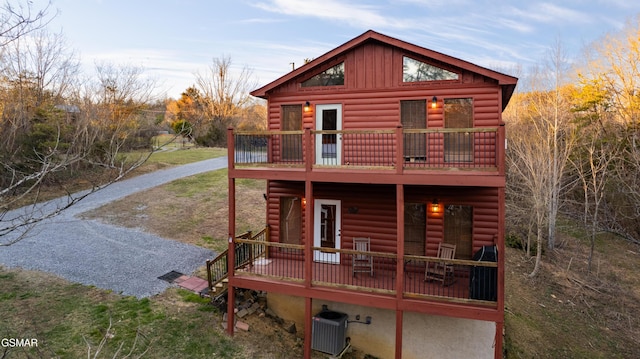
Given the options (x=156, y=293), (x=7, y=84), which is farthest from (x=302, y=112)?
(x=7, y=84)

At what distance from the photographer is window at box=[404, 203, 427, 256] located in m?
9.58

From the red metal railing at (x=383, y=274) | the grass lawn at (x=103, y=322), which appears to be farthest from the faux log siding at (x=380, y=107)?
the grass lawn at (x=103, y=322)

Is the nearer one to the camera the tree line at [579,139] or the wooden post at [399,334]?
the wooden post at [399,334]

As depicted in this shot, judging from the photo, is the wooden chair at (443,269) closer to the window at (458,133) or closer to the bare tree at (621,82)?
the window at (458,133)

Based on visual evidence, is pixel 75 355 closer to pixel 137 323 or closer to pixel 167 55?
pixel 137 323

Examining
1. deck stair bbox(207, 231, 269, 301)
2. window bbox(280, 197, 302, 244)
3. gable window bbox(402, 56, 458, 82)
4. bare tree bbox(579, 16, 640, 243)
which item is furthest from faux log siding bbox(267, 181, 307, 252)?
bare tree bbox(579, 16, 640, 243)

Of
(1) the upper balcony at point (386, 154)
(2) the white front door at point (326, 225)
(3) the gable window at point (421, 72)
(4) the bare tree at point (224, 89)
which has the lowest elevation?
(2) the white front door at point (326, 225)

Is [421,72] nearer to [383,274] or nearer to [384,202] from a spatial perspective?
[384,202]

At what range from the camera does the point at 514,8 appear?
82.3 feet

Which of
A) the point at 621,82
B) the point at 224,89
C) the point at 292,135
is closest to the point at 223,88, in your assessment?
the point at 224,89

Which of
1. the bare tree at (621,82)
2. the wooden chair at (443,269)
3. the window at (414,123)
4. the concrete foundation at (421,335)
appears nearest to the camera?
the concrete foundation at (421,335)

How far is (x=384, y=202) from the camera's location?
32.3 feet

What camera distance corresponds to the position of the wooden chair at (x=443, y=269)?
871 cm

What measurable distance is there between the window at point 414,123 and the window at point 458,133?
56cm
